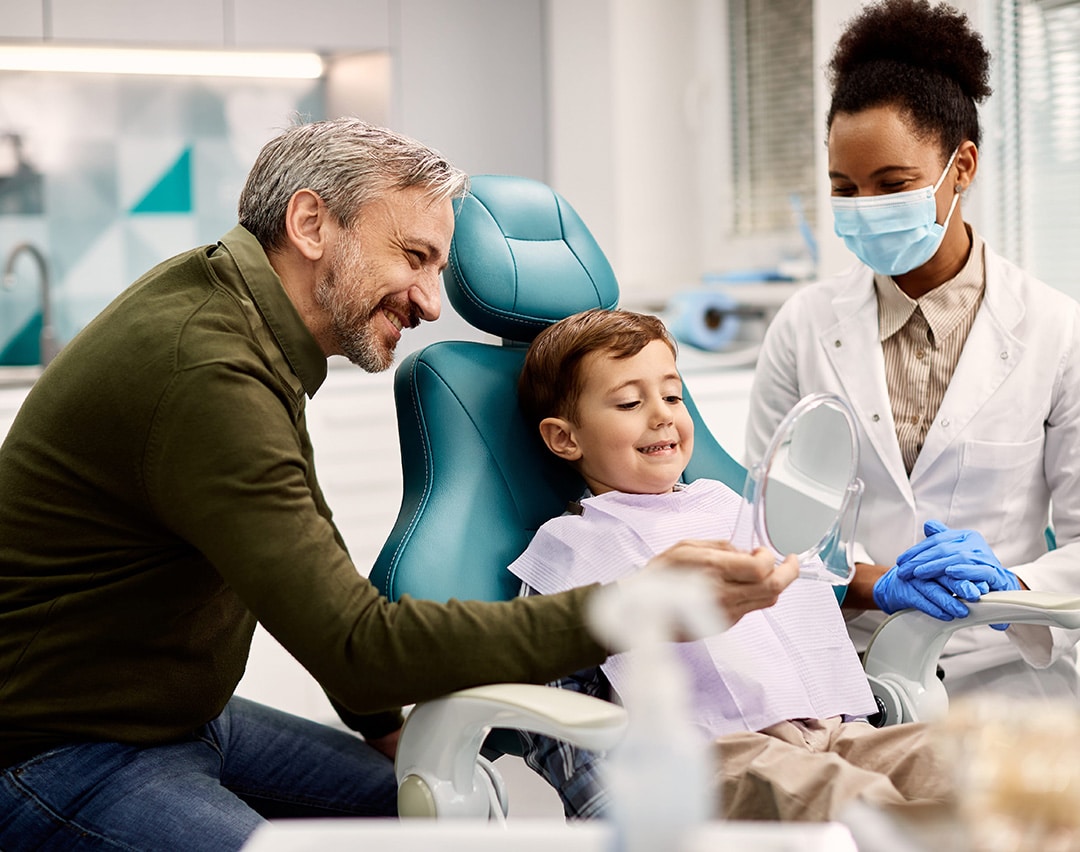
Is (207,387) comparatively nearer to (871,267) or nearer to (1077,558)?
(871,267)

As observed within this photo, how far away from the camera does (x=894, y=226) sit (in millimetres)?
1805

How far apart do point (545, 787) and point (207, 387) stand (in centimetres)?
176

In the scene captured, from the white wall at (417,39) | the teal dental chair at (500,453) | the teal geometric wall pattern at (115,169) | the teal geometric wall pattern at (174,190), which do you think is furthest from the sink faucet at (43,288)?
the teal dental chair at (500,453)

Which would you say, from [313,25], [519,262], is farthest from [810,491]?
[313,25]

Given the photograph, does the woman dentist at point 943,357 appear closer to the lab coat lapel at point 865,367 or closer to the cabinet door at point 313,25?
the lab coat lapel at point 865,367

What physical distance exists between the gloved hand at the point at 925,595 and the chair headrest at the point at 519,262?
58 centimetres

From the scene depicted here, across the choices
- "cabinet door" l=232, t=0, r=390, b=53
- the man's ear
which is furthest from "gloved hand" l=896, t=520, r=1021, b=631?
"cabinet door" l=232, t=0, r=390, b=53

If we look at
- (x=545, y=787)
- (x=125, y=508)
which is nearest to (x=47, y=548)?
(x=125, y=508)

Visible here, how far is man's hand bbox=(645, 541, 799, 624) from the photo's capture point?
1.21 m

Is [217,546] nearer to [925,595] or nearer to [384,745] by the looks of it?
[384,745]

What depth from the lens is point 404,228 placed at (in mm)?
1466

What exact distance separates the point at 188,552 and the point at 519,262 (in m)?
0.64

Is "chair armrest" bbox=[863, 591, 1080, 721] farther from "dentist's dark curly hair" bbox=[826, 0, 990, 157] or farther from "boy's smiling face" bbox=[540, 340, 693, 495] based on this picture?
"dentist's dark curly hair" bbox=[826, 0, 990, 157]

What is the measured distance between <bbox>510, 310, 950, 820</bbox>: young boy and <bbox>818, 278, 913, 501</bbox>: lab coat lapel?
11.4 inches
